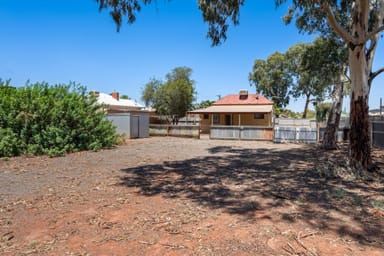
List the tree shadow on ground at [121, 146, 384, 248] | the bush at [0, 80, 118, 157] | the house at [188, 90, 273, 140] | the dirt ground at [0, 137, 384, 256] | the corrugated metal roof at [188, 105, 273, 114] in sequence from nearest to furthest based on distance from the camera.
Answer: the dirt ground at [0, 137, 384, 256] → the tree shadow on ground at [121, 146, 384, 248] → the bush at [0, 80, 118, 157] → the corrugated metal roof at [188, 105, 273, 114] → the house at [188, 90, 273, 140]

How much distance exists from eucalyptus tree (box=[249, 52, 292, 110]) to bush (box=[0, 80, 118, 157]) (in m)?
31.4

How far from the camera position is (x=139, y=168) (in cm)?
813

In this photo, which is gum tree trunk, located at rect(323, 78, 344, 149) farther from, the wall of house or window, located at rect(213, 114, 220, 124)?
window, located at rect(213, 114, 220, 124)

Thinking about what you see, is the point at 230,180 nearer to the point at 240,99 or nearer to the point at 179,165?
the point at 179,165

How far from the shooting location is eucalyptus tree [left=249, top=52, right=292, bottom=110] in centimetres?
3734

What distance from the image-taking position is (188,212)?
4367 mm

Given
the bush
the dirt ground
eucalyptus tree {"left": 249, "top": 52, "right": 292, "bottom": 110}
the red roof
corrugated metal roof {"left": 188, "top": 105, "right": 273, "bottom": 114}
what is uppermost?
eucalyptus tree {"left": 249, "top": 52, "right": 292, "bottom": 110}

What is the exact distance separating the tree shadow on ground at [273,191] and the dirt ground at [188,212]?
0.02m

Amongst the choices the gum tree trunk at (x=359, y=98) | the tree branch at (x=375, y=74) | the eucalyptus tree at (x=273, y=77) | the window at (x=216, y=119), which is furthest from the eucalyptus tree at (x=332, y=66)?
the eucalyptus tree at (x=273, y=77)

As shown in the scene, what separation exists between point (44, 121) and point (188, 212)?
897cm

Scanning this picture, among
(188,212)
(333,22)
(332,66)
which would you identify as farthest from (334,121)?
(188,212)

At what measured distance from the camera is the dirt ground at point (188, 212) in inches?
127

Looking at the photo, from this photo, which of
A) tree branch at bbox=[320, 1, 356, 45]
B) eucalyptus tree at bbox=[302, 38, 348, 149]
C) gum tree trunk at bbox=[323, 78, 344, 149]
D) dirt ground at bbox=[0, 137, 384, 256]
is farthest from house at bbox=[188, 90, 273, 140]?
dirt ground at bbox=[0, 137, 384, 256]

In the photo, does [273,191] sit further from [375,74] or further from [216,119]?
[216,119]
